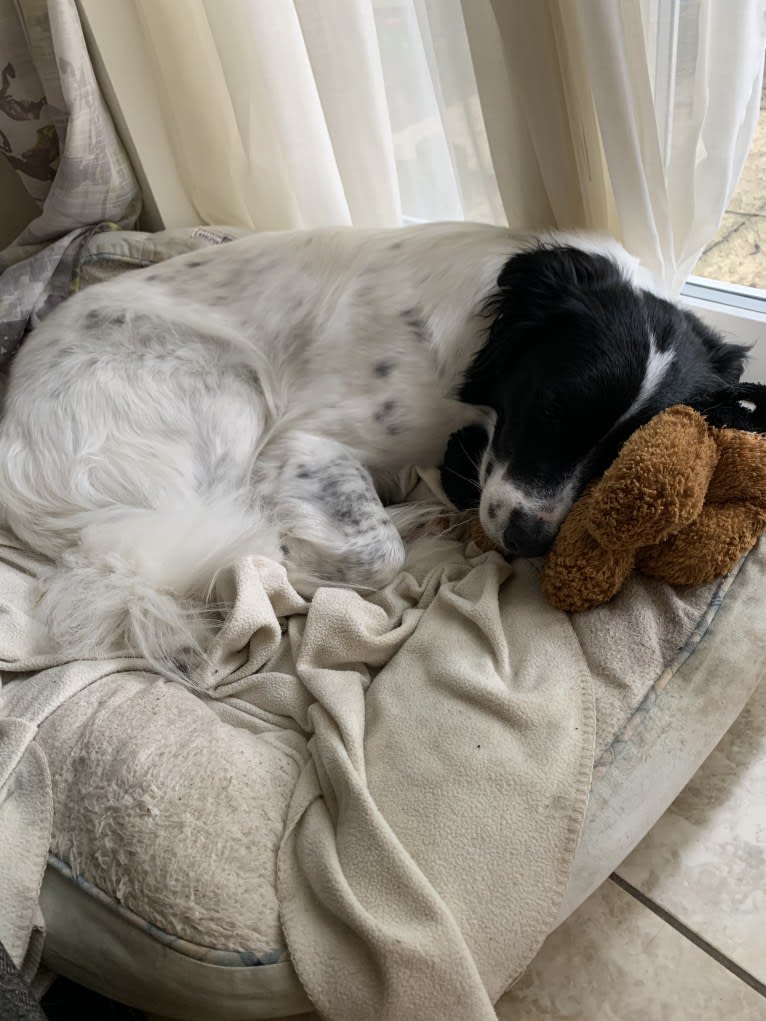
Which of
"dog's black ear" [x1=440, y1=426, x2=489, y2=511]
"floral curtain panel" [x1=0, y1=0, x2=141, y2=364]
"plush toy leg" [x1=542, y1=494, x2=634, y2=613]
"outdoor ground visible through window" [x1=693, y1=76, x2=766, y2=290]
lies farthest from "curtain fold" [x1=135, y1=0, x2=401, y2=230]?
"plush toy leg" [x1=542, y1=494, x2=634, y2=613]

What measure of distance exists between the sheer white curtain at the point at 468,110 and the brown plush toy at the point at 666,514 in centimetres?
52

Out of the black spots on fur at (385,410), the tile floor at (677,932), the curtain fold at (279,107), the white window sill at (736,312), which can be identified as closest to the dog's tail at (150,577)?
the black spots on fur at (385,410)

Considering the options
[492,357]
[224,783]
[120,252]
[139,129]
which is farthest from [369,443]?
[139,129]

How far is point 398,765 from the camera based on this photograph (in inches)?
47.4

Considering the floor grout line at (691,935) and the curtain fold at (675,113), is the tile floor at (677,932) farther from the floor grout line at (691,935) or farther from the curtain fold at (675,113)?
the curtain fold at (675,113)

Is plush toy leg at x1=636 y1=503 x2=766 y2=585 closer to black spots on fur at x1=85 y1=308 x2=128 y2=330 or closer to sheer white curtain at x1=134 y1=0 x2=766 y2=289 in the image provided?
sheer white curtain at x1=134 y1=0 x2=766 y2=289

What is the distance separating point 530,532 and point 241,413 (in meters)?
0.72

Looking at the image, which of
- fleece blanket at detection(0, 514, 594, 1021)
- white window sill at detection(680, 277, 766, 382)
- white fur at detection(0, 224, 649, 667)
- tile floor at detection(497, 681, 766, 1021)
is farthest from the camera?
white window sill at detection(680, 277, 766, 382)

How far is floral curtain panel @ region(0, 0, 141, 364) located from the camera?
2.11 meters

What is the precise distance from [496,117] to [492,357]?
48 cm

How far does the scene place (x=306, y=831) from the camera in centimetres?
115

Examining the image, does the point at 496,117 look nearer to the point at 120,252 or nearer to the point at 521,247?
the point at 521,247

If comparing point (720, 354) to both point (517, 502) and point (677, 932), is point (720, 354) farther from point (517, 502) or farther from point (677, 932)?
point (677, 932)

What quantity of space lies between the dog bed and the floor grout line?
15cm
